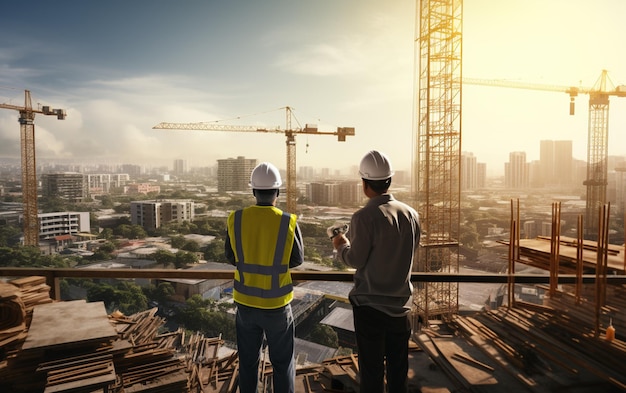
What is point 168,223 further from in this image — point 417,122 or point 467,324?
point 467,324

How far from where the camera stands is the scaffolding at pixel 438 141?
3866cm

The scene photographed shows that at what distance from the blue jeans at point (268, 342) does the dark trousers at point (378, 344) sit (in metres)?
0.40

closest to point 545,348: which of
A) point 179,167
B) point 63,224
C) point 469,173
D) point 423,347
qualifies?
point 423,347

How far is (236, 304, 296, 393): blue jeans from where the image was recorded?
2.25 m

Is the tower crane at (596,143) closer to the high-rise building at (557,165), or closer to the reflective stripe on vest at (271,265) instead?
the high-rise building at (557,165)

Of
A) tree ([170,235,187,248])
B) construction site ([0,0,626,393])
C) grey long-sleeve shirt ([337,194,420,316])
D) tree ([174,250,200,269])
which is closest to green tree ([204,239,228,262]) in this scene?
tree ([174,250,200,269])

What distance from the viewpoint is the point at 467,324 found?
314 centimetres

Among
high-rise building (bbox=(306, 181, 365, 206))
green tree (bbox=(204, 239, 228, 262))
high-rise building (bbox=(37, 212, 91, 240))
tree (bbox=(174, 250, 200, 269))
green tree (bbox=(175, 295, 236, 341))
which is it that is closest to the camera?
green tree (bbox=(175, 295, 236, 341))

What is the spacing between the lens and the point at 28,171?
6781 centimetres

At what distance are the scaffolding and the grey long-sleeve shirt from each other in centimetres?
3787

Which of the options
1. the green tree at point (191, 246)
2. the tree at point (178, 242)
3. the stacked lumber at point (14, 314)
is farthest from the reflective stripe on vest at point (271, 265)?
the tree at point (178, 242)

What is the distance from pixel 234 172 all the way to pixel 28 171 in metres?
40.9

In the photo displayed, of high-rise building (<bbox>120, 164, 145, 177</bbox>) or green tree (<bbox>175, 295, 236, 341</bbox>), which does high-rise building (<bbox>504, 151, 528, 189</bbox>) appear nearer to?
green tree (<bbox>175, 295, 236, 341</bbox>)

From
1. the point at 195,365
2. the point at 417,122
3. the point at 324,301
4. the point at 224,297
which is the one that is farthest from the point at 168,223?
the point at 195,365
